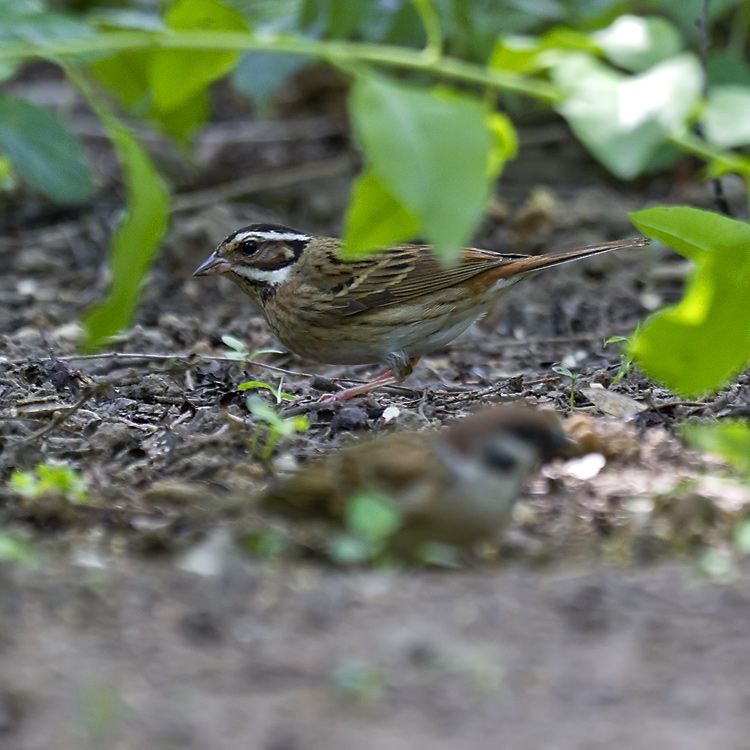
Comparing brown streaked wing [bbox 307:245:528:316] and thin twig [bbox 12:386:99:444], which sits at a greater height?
brown streaked wing [bbox 307:245:528:316]

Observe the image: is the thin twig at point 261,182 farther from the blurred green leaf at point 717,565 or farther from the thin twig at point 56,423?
the blurred green leaf at point 717,565

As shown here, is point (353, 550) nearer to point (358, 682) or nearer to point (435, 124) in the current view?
point (358, 682)

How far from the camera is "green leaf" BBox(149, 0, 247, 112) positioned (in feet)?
13.1

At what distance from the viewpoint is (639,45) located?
11.0ft

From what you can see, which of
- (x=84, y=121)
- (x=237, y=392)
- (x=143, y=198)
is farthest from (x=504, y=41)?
(x=84, y=121)

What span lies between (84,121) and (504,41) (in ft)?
27.6

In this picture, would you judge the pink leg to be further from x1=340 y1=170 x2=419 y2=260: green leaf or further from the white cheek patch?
x1=340 y1=170 x2=419 y2=260: green leaf

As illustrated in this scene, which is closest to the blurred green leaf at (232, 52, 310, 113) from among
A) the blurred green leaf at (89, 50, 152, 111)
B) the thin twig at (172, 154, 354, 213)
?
the thin twig at (172, 154, 354, 213)

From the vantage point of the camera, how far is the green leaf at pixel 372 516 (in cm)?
365

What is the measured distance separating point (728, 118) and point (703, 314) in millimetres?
1037

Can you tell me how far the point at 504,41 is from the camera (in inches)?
137

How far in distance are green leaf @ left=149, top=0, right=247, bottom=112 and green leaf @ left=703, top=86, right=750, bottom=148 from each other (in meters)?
1.60

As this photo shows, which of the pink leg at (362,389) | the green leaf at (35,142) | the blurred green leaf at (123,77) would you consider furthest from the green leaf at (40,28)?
the pink leg at (362,389)

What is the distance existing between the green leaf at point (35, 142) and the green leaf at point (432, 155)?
239cm
